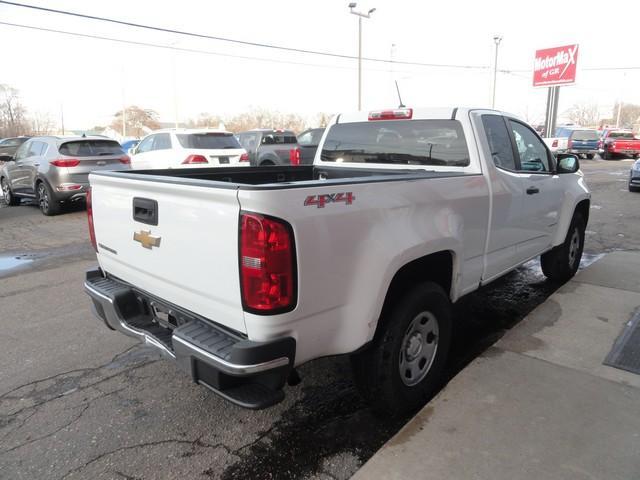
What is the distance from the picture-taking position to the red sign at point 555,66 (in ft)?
110

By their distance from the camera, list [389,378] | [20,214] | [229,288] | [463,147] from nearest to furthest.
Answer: [229,288] < [389,378] < [463,147] < [20,214]

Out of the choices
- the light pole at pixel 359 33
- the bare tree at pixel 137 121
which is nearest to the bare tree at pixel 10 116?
the bare tree at pixel 137 121

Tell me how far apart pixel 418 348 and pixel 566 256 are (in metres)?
3.20

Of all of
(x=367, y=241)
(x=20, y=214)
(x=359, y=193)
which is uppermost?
(x=359, y=193)

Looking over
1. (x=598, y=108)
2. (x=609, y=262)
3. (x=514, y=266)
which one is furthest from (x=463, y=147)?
(x=598, y=108)

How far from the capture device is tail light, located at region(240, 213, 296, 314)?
2.10 meters

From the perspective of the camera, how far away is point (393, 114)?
4.02 metres

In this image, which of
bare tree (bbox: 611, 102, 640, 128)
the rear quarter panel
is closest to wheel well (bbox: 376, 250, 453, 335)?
the rear quarter panel

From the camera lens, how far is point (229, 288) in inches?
89.0

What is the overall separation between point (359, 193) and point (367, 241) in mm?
249

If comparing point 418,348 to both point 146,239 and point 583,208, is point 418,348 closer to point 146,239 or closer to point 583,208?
point 146,239

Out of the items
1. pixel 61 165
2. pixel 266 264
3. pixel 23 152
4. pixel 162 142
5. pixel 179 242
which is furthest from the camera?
pixel 162 142

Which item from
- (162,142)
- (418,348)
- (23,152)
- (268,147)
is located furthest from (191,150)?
(418,348)

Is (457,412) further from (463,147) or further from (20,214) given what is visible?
(20,214)
